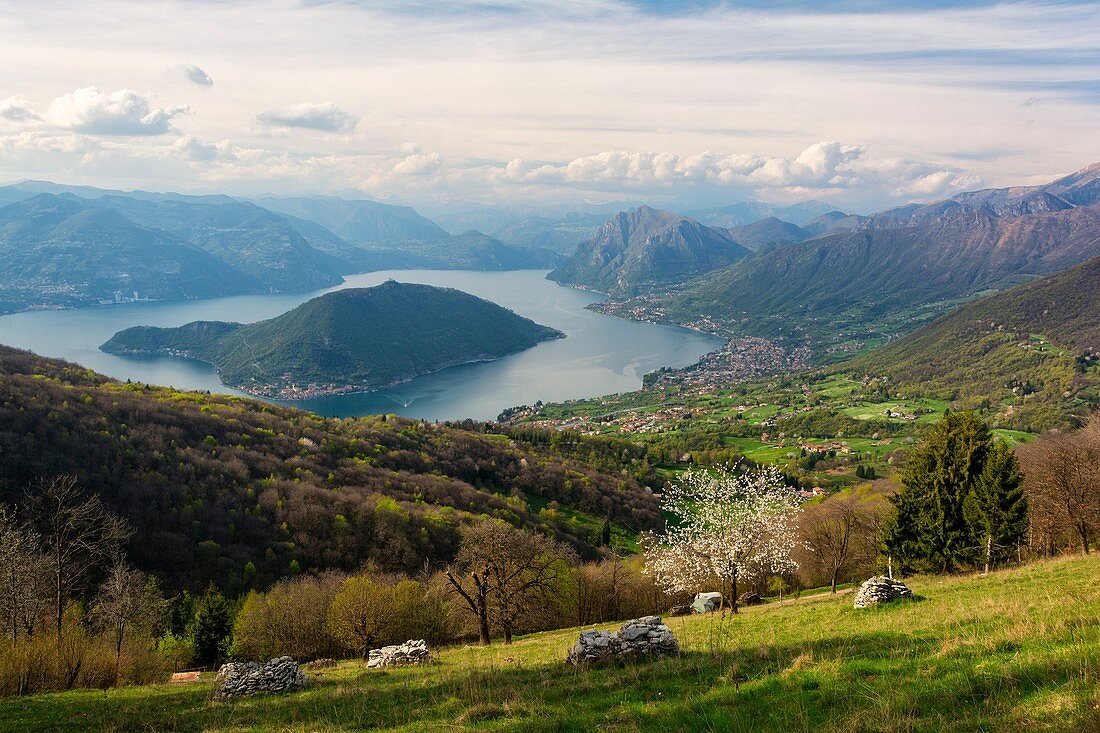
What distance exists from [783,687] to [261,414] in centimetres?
8750

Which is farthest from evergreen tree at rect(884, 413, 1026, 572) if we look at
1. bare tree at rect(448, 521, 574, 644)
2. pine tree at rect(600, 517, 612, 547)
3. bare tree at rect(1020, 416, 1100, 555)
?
pine tree at rect(600, 517, 612, 547)

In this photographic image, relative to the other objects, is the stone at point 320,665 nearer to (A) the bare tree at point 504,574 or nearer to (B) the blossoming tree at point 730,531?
(A) the bare tree at point 504,574

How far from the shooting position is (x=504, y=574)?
29.3 metres

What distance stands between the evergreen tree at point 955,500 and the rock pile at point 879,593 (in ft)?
41.1

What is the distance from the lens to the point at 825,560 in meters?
40.7

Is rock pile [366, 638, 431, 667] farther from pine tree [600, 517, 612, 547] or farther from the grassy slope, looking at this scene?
pine tree [600, 517, 612, 547]

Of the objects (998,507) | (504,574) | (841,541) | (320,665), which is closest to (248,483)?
(504,574)

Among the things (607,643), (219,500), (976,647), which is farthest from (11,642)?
(219,500)

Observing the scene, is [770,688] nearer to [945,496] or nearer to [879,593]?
[879,593]

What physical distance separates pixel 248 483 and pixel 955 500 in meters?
59.4

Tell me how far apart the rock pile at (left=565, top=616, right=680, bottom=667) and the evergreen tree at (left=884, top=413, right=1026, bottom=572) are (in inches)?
920

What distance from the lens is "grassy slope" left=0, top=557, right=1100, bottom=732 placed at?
7.69 meters

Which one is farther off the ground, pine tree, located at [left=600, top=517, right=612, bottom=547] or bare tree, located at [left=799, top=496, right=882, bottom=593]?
bare tree, located at [left=799, top=496, right=882, bottom=593]

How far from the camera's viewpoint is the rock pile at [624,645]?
46.6 ft
